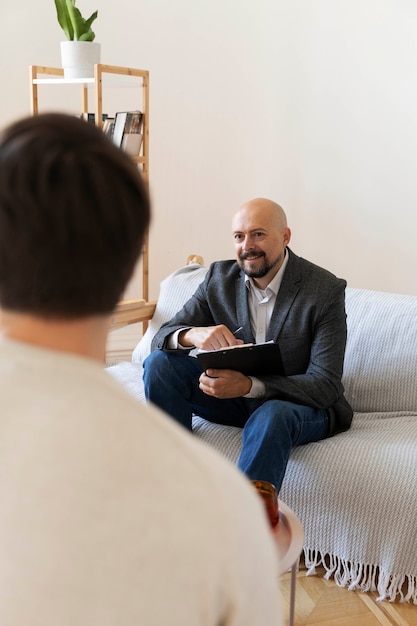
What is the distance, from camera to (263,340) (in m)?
2.25

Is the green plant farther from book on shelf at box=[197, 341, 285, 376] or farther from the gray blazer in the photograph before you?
book on shelf at box=[197, 341, 285, 376]

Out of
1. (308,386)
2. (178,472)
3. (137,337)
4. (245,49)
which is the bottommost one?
(137,337)

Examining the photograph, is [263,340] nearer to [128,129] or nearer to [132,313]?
[132,313]

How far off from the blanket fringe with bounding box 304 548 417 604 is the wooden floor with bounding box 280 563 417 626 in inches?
0.7

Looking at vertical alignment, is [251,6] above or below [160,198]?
above

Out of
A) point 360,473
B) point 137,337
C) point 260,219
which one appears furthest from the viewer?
point 137,337

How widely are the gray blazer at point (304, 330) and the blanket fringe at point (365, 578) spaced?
358 mm

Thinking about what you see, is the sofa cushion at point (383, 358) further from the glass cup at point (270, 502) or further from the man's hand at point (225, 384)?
the glass cup at point (270, 502)

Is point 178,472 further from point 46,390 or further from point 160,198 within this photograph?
point 160,198

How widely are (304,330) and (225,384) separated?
1.02ft

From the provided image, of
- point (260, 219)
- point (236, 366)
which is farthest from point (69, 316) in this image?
point (260, 219)

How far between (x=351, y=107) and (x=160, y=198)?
1.06 meters

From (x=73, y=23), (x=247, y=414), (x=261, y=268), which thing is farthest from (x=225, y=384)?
(x=73, y=23)

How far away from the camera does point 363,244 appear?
135 inches
